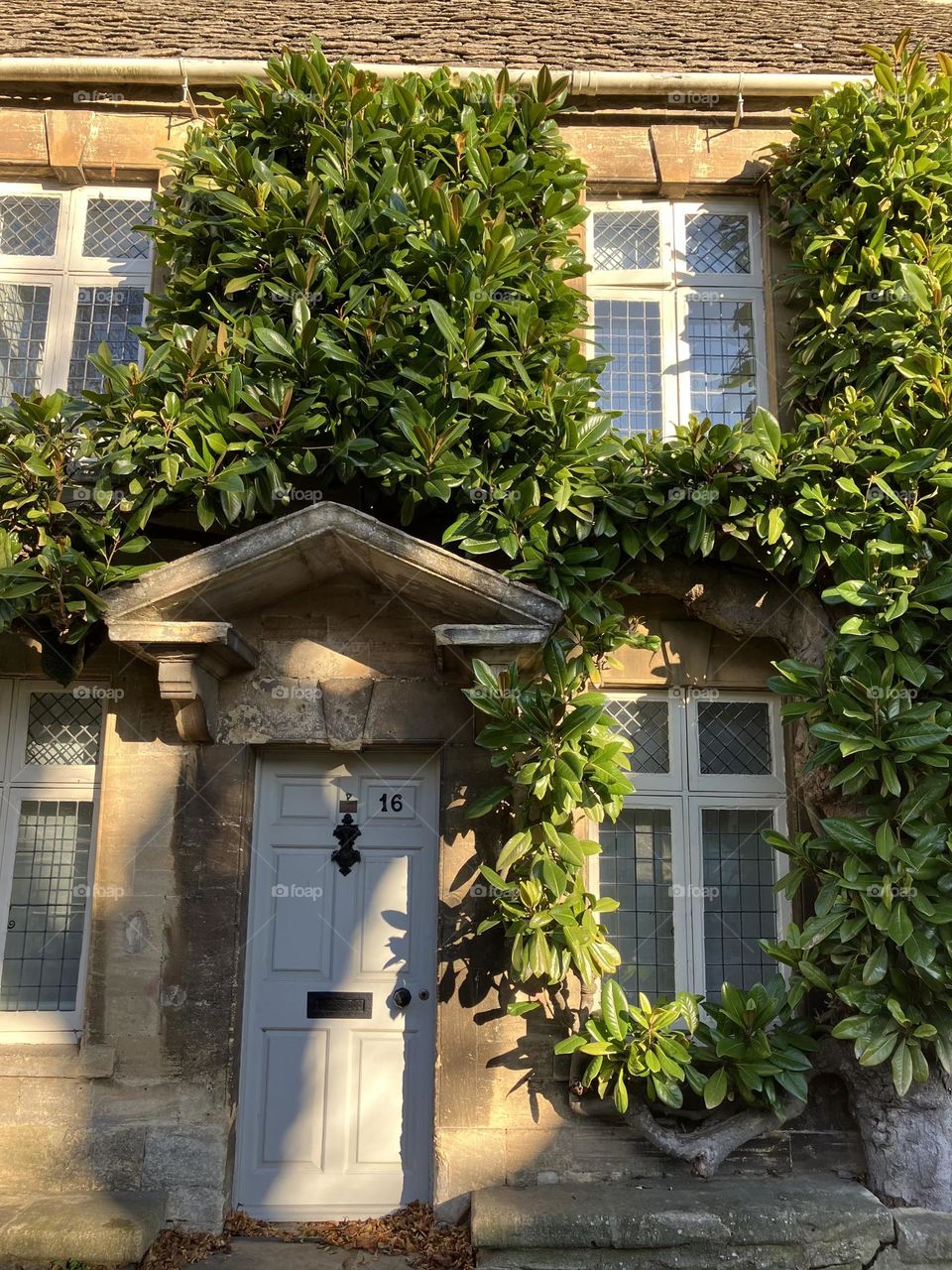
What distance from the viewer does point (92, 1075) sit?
4.99m

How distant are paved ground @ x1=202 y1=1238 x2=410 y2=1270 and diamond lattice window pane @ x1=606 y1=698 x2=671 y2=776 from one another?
8.55 ft

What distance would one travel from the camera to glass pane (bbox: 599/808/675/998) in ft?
17.4

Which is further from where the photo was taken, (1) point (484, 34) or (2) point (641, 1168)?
(1) point (484, 34)

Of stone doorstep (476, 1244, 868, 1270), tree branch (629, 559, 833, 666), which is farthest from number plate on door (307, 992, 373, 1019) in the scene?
tree branch (629, 559, 833, 666)

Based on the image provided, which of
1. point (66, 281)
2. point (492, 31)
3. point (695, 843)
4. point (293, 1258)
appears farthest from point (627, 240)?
point (293, 1258)

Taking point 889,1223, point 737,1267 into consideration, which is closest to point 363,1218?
point 737,1267

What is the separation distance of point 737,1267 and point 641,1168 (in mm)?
625

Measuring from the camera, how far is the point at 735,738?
18.4 feet

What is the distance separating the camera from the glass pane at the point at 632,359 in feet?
20.0

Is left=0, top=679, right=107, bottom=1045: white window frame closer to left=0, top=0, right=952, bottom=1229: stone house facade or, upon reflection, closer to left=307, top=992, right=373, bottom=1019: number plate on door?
left=0, top=0, right=952, bottom=1229: stone house facade

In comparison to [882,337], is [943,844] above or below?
below

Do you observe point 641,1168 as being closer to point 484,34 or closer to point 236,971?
point 236,971

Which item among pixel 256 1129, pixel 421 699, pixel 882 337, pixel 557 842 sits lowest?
pixel 256 1129

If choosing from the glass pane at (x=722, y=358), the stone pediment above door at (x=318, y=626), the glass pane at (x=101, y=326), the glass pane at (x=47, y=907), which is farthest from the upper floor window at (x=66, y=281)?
the glass pane at (x=722, y=358)
